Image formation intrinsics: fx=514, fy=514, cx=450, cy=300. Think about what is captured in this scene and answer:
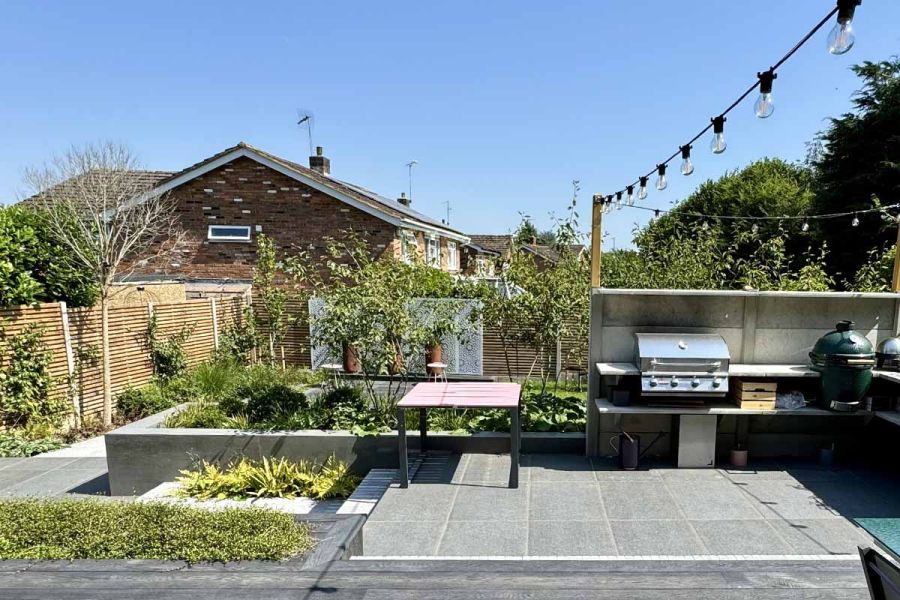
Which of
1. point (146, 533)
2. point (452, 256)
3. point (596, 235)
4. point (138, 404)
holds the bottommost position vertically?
point (138, 404)

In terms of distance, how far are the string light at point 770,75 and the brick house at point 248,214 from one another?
9.51 metres

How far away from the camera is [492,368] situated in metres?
10.9

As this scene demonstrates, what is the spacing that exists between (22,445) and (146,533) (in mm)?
5953

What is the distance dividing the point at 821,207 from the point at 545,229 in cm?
1527

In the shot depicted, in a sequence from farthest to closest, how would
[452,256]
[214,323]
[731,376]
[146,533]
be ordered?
[452,256], [214,323], [731,376], [146,533]

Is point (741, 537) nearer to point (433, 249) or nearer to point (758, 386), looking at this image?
point (758, 386)

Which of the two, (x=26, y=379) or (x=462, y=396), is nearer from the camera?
(x=462, y=396)

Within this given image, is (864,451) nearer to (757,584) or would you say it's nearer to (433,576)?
(757,584)

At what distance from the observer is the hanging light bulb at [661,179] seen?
5.53 m

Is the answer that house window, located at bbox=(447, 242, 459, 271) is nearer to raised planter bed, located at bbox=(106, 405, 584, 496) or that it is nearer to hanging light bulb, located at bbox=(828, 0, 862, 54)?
raised planter bed, located at bbox=(106, 405, 584, 496)

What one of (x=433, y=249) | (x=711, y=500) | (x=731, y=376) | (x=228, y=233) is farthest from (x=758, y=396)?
(x=433, y=249)

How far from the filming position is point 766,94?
3268 millimetres

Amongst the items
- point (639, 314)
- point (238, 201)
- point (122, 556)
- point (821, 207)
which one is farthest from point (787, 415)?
point (821, 207)

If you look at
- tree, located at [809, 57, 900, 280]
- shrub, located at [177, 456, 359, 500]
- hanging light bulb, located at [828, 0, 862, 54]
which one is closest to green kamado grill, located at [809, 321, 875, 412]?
hanging light bulb, located at [828, 0, 862, 54]
